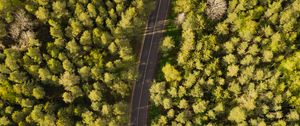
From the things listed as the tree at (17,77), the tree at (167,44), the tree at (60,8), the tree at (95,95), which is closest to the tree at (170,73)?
the tree at (167,44)

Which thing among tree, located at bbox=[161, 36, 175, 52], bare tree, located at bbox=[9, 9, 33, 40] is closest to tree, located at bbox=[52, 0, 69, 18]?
bare tree, located at bbox=[9, 9, 33, 40]

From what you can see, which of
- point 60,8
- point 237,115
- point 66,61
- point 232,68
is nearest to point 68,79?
point 66,61

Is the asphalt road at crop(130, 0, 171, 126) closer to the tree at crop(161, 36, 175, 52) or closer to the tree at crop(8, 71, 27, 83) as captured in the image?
the tree at crop(161, 36, 175, 52)

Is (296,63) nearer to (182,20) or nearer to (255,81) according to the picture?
(255,81)

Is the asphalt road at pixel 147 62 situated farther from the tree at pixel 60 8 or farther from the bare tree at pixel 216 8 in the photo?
the tree at pixel 60 8

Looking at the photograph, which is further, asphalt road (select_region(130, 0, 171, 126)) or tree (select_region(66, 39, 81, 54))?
asphalt road (select_region(130, 0, 171, 126))

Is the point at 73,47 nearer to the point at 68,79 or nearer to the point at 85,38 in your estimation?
the point at 85,38
